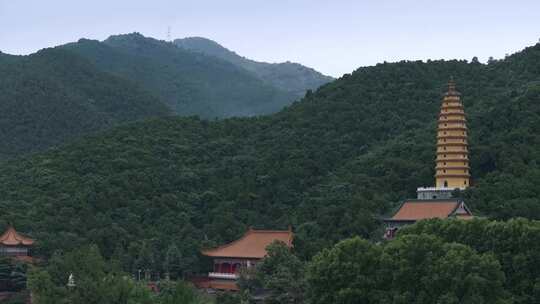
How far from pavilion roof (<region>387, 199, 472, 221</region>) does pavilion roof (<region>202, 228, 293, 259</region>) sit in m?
4.98

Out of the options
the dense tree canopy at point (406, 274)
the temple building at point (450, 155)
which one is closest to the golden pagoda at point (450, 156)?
the temple building at point (450, 155)

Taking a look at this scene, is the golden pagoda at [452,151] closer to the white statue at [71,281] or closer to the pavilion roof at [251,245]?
the pavilion roof at [251,245]

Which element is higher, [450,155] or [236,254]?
[450,155]

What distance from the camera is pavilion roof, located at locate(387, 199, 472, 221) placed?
51406 millimetres

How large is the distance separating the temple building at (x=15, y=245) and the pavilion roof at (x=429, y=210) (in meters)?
16.6

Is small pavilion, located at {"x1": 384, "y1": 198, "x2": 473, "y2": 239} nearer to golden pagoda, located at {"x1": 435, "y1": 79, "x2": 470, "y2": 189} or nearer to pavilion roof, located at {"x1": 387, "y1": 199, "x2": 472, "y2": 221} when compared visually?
pavilion roof, located at {"x1": 387, "y1": 199, "x2": 472, "y2": 221}

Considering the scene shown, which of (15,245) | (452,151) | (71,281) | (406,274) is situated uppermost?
(452,151)

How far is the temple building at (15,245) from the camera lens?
5478 centimetres

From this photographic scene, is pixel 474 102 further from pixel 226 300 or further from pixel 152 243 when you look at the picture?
pixel 226 300

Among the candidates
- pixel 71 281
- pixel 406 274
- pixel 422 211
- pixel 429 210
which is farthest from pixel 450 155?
pixel 71 281

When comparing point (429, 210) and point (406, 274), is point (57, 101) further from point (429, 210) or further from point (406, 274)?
point (406, 274)

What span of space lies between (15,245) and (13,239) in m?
0.30

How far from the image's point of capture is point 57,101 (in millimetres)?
107312

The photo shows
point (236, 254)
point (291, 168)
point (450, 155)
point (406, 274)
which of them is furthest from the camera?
point (291, 168)
